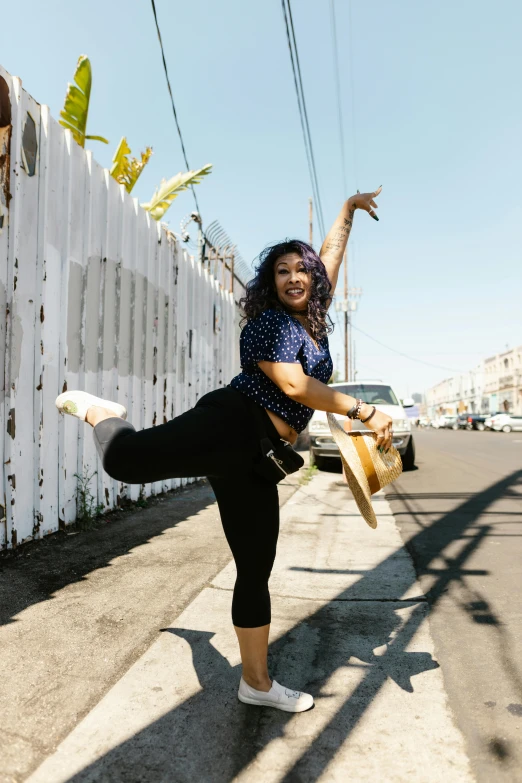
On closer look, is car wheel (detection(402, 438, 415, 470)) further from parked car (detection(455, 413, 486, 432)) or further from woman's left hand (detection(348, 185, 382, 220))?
parked car (detection(455, 413, 486, 432))

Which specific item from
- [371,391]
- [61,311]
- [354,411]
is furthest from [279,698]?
[371,391]

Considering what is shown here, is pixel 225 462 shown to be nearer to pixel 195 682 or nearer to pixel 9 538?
pixel 195 682

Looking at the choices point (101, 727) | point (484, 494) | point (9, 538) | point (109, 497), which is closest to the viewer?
point (101, 727)

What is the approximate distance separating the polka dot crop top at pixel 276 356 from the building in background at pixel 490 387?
76261mm

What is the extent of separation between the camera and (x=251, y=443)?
2047 mm

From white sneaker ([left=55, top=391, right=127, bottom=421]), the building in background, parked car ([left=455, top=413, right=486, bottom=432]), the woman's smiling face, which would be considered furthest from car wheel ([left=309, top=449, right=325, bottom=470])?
the building in background

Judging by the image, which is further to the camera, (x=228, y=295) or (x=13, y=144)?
(x=228, y=295)

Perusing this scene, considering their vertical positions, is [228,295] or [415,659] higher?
[228,295]

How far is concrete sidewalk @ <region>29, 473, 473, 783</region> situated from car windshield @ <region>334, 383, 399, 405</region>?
27.0 feet

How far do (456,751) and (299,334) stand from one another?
1.48 m

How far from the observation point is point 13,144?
4.09 meters

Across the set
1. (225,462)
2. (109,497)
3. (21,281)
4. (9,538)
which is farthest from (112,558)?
(225,462)

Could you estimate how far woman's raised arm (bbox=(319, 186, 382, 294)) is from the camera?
2.62m

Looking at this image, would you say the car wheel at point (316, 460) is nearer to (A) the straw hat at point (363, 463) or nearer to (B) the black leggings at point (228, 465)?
(A) the straw hat at point (363, 463)
